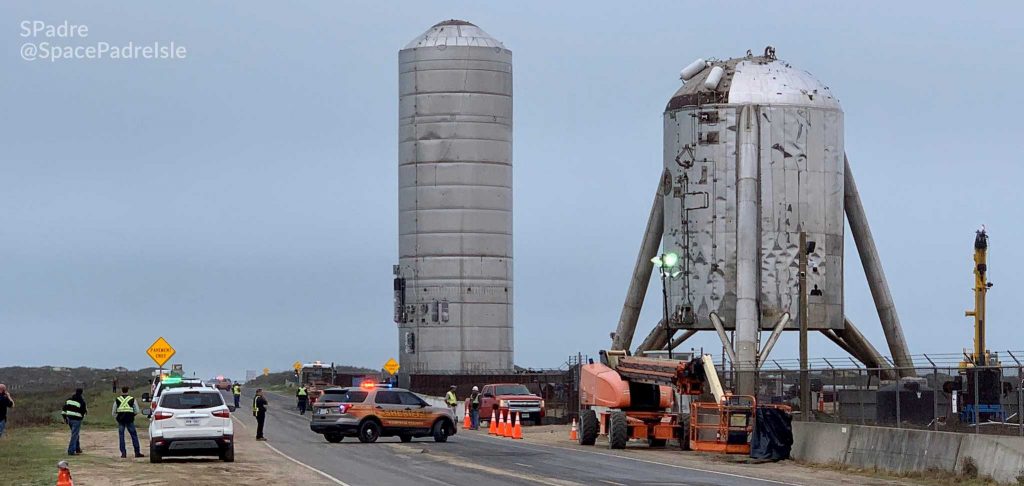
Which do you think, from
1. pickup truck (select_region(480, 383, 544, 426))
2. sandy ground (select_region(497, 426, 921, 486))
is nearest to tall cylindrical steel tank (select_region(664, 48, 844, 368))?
pickup truck (select_region(480, 383, 544, 426))

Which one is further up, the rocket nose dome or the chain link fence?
the rocket nose dome

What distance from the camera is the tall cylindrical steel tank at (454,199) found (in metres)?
90.6

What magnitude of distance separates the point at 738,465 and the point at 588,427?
10.4 m

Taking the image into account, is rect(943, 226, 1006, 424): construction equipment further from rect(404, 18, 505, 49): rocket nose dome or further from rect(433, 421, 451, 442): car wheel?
rect(404, 18, 505, 49): rocket nose dome

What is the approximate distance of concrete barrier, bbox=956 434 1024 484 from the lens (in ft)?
105

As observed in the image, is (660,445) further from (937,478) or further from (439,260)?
(439,260)

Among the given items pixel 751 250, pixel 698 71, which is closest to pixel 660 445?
pixel 751 250

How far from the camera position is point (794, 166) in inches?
2488

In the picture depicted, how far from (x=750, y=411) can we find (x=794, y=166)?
20.9 metres

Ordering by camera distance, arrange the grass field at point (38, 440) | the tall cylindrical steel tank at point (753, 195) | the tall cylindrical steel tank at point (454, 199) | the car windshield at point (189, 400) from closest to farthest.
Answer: the grass field at point (38, 440)
the car windshield at point (189, 400)
the tall cylindrical steel tank at point (753, 195)
the tall cylindrical steel tank at point (454, 199)

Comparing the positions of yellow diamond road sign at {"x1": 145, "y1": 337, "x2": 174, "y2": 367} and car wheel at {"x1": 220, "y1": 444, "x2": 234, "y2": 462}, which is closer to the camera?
car wheel at {"x1": 220, "y1": 444, "x2": 234, "y2": 462}

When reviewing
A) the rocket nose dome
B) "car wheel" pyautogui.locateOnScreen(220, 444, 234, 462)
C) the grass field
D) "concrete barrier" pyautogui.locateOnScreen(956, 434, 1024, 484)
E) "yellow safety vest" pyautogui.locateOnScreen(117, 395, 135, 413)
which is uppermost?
the rocket nose dome

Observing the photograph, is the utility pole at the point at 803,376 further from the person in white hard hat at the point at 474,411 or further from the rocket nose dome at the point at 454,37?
the rocket nose dome at the point at 454,37

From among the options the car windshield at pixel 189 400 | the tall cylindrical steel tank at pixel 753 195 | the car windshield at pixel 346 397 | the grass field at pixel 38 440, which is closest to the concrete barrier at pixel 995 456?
the car windshield at pixel 189 400
